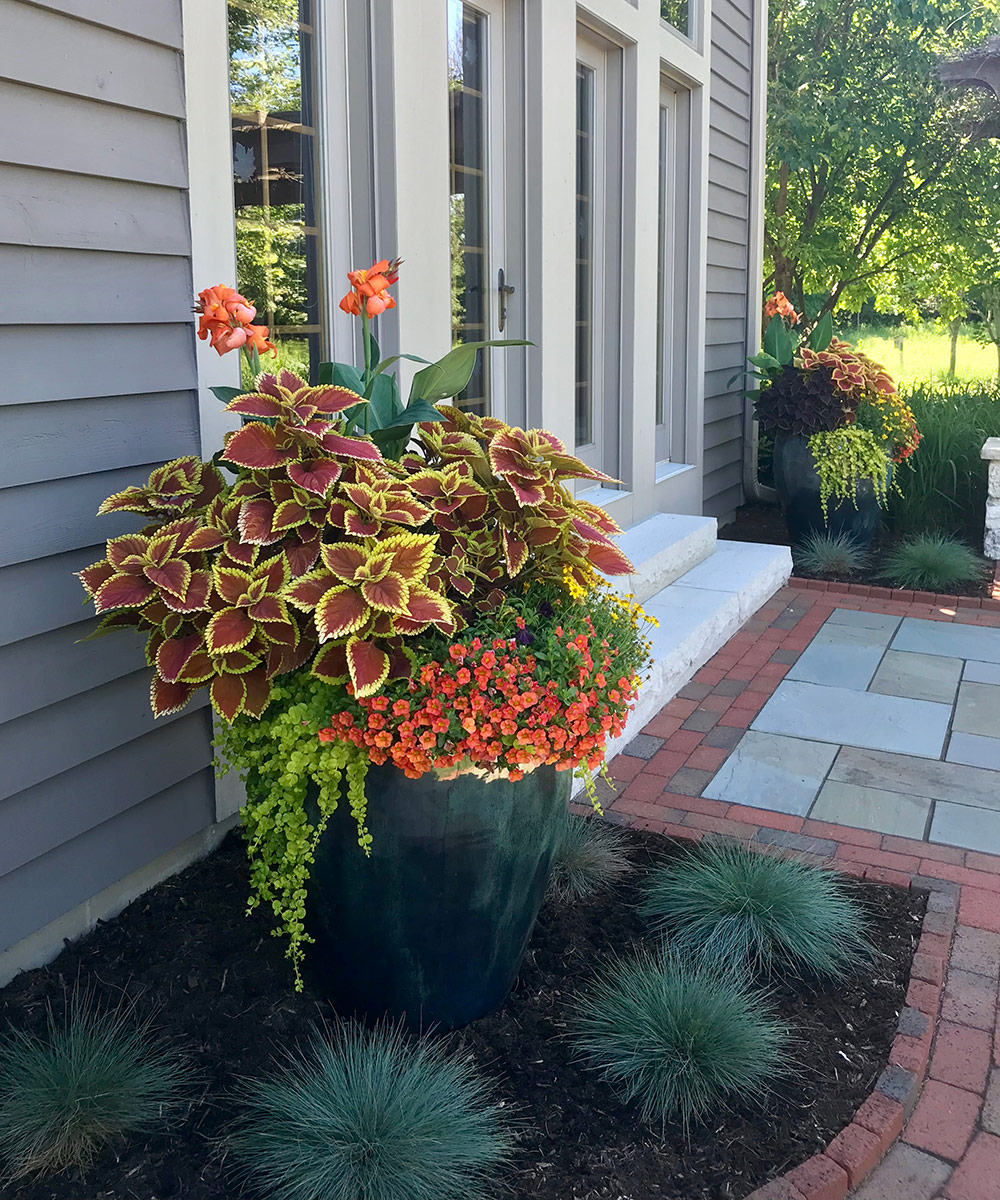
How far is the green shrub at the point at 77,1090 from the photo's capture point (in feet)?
5.98

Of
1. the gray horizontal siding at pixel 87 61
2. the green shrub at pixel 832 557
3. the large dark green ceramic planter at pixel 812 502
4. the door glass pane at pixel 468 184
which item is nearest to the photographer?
the gray horizontal siding at pixel 87 61

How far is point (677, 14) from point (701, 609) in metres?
3.26

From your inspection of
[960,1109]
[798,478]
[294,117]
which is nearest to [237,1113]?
[960,1109]

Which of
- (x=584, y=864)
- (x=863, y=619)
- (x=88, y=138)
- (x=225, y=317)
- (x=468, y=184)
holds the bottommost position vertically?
(x=584, y=864)

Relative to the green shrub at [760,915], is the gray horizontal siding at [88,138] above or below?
above

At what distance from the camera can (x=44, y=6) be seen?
215cm

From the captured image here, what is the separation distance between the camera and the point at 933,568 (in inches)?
225

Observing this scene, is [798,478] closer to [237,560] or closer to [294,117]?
[294,117]

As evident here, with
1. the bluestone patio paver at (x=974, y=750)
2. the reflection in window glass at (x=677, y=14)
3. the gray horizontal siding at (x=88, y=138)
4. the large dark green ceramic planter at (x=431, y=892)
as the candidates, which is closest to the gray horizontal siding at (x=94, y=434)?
the gray horizontal siding at (x=88, y=138)

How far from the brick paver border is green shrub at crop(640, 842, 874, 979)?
0.56 feet

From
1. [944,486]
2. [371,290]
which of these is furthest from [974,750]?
[944,486]

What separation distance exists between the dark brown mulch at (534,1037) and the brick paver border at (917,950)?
5 cm

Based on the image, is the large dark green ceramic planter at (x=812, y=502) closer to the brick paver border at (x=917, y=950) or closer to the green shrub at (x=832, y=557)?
the green shrub at (x=832, y=557)

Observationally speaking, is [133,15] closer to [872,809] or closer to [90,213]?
[90,213]
